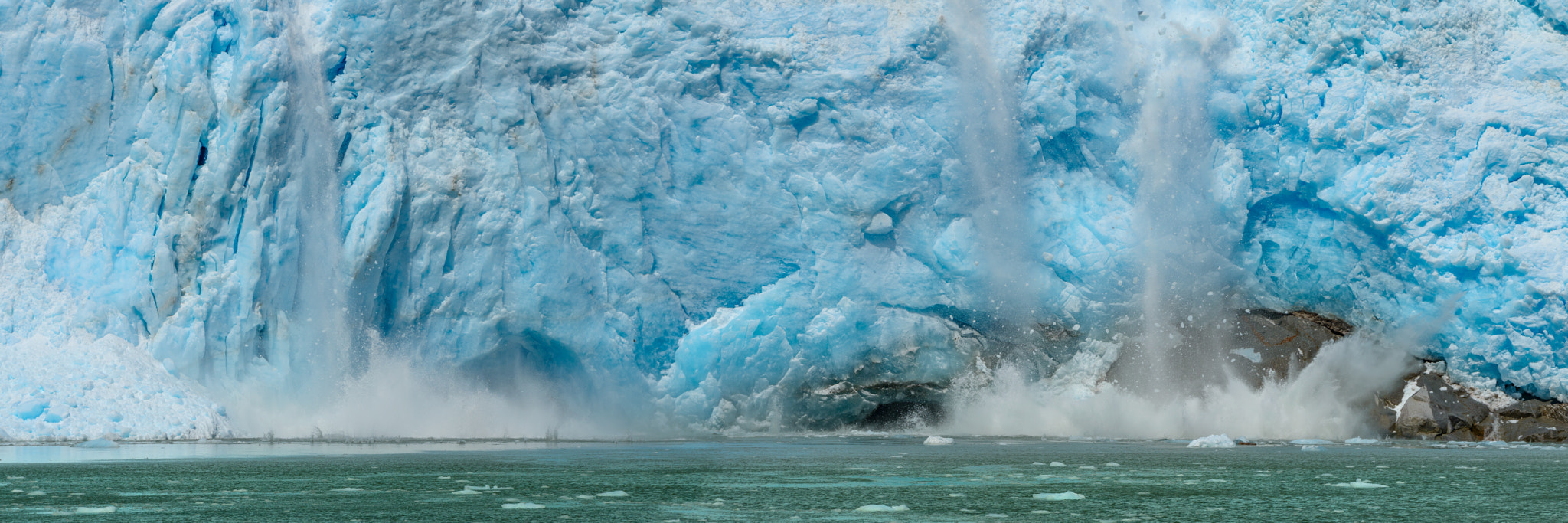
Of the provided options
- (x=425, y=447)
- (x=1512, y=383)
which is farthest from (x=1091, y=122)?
(x=425, y=447)

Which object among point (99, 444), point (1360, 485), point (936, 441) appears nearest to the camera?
point (1360, 485)

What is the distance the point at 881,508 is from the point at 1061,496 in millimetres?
1686

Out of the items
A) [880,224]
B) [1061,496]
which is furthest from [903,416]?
[1061,496]

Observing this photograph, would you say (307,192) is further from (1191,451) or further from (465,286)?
(1191,451)

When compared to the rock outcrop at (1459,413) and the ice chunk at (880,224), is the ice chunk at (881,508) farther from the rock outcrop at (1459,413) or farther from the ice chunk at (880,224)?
the rock outcrop at (1459,413)

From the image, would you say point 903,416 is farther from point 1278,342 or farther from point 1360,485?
point 1360,485

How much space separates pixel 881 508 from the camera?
9297mm

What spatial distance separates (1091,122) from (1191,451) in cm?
650

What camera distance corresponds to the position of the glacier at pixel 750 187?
19.3m

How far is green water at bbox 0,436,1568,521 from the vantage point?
8.90 m

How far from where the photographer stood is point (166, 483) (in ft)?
35.8

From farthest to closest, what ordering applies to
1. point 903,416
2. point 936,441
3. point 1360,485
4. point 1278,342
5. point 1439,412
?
point 903,416
point 1278,342
point 1439,412
point 936,441
point 1360,485

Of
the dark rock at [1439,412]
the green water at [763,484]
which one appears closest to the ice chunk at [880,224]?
the green water at [763,484]

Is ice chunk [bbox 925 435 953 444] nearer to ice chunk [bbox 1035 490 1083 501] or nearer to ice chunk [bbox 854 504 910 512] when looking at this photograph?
ice chunk [bbox 1035 490 1083 501]
